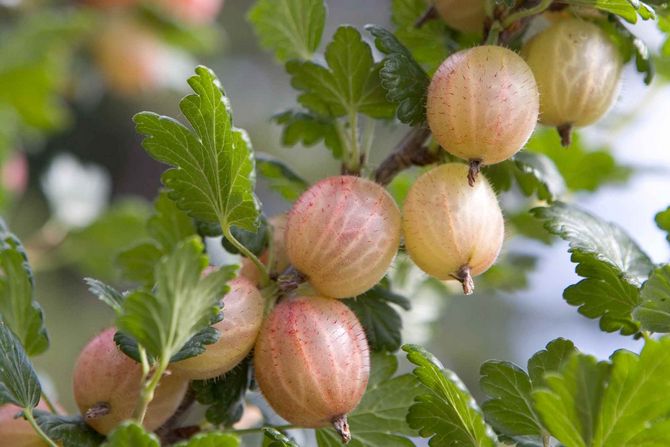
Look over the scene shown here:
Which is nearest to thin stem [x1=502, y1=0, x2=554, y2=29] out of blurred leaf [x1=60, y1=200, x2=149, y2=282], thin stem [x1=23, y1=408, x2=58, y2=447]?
thin stem [x1=23, y1=408, x2=58, y2=447]

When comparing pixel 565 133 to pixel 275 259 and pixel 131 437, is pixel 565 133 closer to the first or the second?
pixel 275 259

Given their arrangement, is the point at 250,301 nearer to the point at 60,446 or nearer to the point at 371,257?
the point at 371,257

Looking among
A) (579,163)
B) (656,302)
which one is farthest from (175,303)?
(579,163)

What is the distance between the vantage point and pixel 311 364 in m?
0.73

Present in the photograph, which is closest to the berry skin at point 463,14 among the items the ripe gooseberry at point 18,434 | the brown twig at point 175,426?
the brown twig at point 175,426

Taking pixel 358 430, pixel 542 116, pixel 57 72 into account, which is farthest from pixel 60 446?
pixel 57 72

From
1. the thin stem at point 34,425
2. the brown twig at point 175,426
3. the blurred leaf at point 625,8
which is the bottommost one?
the brown twig at point 175,426

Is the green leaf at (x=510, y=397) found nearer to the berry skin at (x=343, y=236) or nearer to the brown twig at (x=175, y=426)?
the berry skin at (x=343, y=236)

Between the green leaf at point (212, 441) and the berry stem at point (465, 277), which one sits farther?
the berry stem at point (465, 277)

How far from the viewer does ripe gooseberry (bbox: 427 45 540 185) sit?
0.76m

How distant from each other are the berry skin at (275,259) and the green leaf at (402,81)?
159 millimetres

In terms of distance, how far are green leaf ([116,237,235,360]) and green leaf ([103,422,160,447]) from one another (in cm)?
7

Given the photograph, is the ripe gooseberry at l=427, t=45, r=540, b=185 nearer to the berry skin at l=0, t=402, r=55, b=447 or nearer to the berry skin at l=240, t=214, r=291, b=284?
the berry skin at l=240, t=214, r=291, b=284

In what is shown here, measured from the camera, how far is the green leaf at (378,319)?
2.94ft
